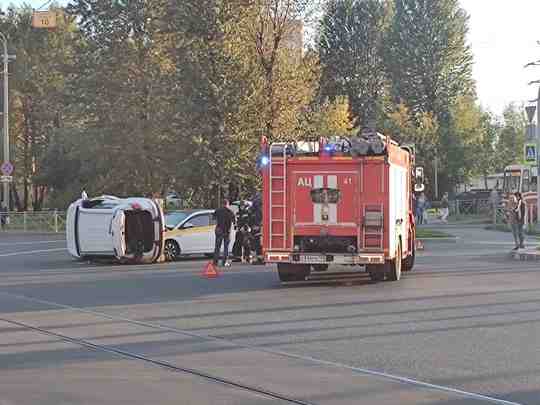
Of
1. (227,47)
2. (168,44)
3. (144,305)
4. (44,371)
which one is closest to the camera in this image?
(44,371)

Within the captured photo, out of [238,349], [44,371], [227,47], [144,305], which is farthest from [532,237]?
[44,371]

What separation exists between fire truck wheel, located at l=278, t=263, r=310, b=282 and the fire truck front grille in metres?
0.69

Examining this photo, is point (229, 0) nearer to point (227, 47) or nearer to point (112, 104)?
point (227, 47)

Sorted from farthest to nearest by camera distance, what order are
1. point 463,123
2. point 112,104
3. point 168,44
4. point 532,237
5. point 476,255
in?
point 463,123
point 112,104
point 168,44
point 532,237
point 476,255

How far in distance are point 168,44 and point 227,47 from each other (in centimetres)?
510

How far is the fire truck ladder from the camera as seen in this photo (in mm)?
17875

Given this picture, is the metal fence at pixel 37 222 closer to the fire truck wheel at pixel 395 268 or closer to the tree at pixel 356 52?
the fire truck wheel at pixel 395 268

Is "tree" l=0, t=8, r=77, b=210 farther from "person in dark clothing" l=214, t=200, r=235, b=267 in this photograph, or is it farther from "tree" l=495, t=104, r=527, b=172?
"person in dark clothing" l=214, t=200, r=235, b=267

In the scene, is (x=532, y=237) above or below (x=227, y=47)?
below

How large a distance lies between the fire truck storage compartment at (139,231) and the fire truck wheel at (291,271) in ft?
21.6

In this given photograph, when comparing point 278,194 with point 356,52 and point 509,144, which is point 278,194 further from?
point 509,144

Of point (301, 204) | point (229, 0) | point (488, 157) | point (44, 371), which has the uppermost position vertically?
point (229, 0)

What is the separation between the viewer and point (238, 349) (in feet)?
35.3

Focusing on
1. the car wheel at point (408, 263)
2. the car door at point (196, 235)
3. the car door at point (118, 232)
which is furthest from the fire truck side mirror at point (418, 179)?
the car door at point (118, 232)
